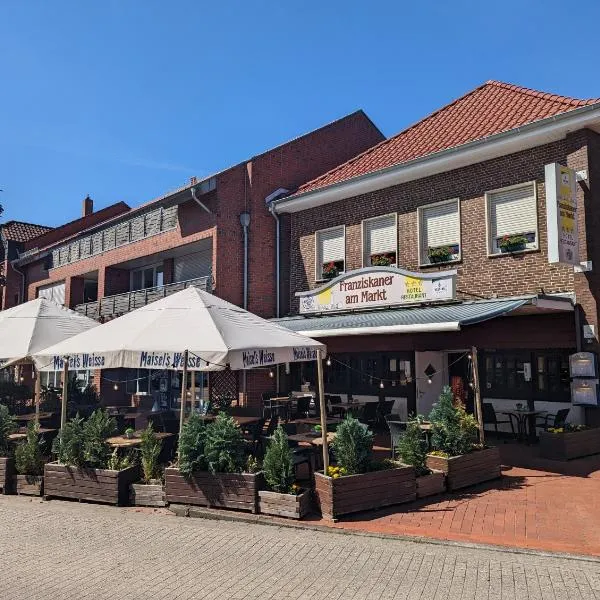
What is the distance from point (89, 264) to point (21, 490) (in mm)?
17024

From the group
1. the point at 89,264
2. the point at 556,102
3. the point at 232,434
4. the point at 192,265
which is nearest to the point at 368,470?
the point at 232,434

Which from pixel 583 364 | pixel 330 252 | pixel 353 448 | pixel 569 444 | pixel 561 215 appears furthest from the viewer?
pixel 330 252

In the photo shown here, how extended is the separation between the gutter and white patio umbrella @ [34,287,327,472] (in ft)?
22.5

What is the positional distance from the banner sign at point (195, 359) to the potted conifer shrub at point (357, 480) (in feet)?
4.89

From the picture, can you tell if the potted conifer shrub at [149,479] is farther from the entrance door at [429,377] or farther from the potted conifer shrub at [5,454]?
the entrance door at [429,377]

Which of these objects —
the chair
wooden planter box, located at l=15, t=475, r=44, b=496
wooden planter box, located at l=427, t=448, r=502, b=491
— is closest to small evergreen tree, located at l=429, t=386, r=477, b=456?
wooden planter box, located at l=427, t=448, r=502, b=491

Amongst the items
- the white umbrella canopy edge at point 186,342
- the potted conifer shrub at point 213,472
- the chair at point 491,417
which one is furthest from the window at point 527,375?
the potted conifer shrub at point 213,472

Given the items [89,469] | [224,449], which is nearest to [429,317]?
[224,449]

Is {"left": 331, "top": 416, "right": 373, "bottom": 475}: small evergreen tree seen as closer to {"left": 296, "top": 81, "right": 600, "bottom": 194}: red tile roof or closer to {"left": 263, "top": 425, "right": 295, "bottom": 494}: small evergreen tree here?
{"left": 263, "top": 425, "right": 295, "bottom": 494}: small evergreen tree

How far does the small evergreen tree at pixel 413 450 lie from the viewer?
8344mm

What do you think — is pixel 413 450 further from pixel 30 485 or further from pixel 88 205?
pixel 88 205

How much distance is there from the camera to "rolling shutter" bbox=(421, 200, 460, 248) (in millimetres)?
14047

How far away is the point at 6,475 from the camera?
9.31 meters

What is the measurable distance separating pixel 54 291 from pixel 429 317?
2217 centimetres
